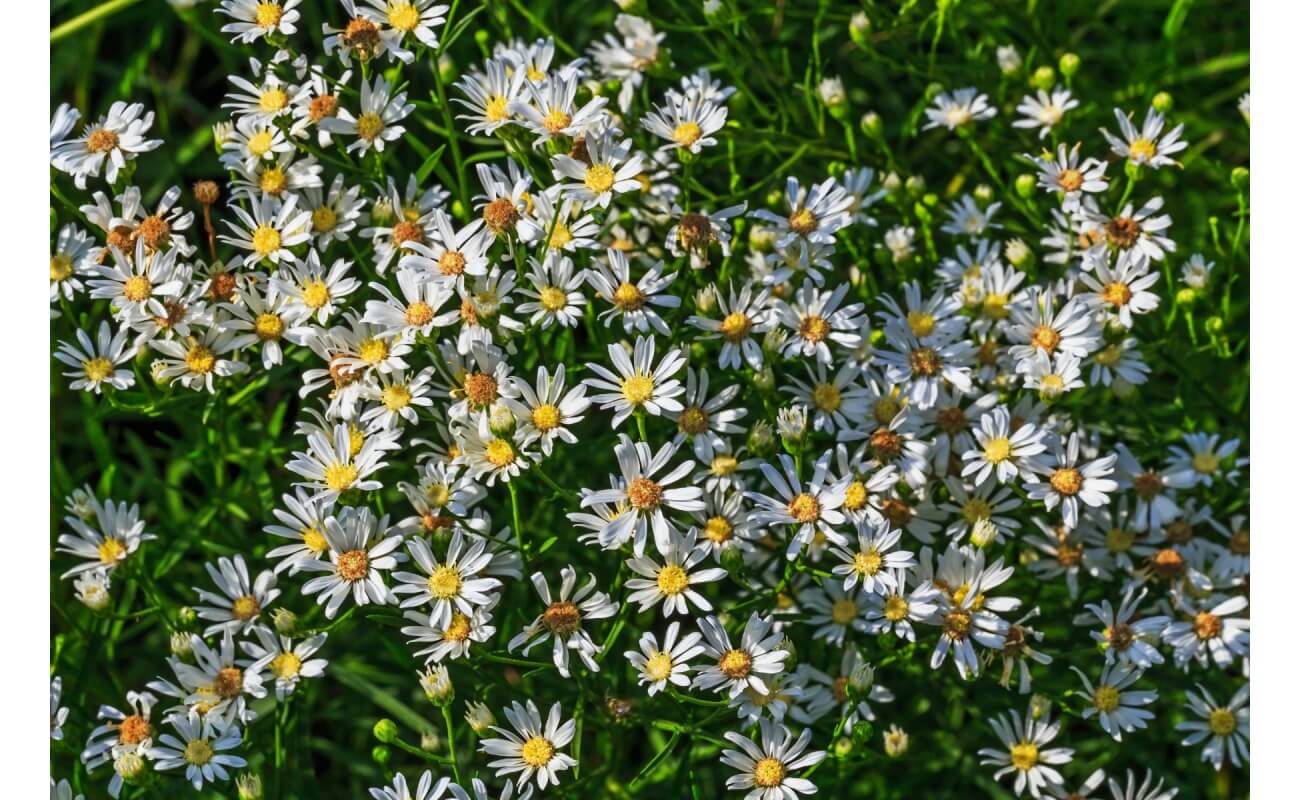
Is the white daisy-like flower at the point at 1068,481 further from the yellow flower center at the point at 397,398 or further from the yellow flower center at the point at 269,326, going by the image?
the yellow flower center at the point at 269,326

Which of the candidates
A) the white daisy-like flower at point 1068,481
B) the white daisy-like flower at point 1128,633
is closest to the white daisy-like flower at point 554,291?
the white daisy-like flower at point 1068,481

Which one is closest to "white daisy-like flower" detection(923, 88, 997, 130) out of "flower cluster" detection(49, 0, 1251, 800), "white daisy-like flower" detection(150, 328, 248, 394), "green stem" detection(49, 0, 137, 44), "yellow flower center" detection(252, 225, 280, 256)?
"flower cluster" detection(49, 0, 1251, 800)

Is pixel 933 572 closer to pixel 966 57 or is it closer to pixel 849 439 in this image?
pixel 849 439

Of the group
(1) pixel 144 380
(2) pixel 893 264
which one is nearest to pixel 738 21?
(2) pixel 893 264

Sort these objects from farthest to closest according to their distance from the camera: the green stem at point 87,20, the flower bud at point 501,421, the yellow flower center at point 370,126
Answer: the green stem at point 87,20
the yellow flower center at point 370,126
the flower bud at point 501,421

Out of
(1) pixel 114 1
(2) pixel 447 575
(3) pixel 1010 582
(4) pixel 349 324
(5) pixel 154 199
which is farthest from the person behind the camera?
(5) pixel 154 199

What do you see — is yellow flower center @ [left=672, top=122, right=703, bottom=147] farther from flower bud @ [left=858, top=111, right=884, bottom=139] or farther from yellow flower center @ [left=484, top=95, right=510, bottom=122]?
flower bud @ [left=858, top=111, right=884, bottom=139]
